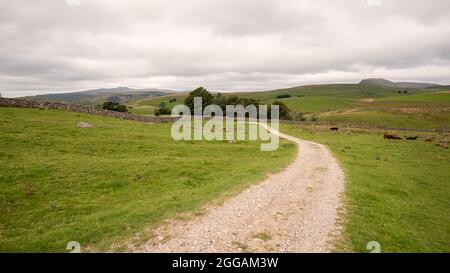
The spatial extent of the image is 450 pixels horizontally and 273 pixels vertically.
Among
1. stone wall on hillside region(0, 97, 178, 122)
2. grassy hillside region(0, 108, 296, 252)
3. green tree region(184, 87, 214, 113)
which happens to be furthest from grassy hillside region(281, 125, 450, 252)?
green tree region(184, 87, 214, 113)

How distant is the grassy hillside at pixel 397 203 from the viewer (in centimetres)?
1188

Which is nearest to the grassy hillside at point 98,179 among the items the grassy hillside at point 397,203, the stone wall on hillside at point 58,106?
the grassy hillside at point 397,203

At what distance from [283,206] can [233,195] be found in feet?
9.98

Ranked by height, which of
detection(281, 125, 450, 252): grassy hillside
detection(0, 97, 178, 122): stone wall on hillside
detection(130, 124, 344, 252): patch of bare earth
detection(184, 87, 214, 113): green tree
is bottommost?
detection(281, 125, 450, 252): grassy hillside

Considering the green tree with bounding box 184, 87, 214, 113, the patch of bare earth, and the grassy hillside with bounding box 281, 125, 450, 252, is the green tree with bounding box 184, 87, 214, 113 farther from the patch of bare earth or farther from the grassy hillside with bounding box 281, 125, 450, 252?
the patch of bare earth

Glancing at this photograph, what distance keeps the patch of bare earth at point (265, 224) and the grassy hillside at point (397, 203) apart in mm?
998

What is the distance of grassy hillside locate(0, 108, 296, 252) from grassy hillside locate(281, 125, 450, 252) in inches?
268

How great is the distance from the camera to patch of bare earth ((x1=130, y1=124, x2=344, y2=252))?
1064 cm

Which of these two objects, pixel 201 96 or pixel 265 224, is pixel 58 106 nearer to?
pixel 265 224

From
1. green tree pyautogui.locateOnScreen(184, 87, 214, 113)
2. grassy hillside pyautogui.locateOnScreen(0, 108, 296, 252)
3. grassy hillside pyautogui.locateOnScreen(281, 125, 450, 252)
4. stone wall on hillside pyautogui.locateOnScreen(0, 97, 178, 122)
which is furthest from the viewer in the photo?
green tree pyautogui.locateOnScreen(184, 87, 214, 113)

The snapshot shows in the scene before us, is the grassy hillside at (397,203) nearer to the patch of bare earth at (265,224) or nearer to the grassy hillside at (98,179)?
the patch of bare earth at (265,224)

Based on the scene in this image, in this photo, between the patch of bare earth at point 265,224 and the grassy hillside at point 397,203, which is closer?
the patch of bare earth at point 265,224

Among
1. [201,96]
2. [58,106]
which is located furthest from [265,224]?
[201,96]

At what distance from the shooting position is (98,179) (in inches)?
785
